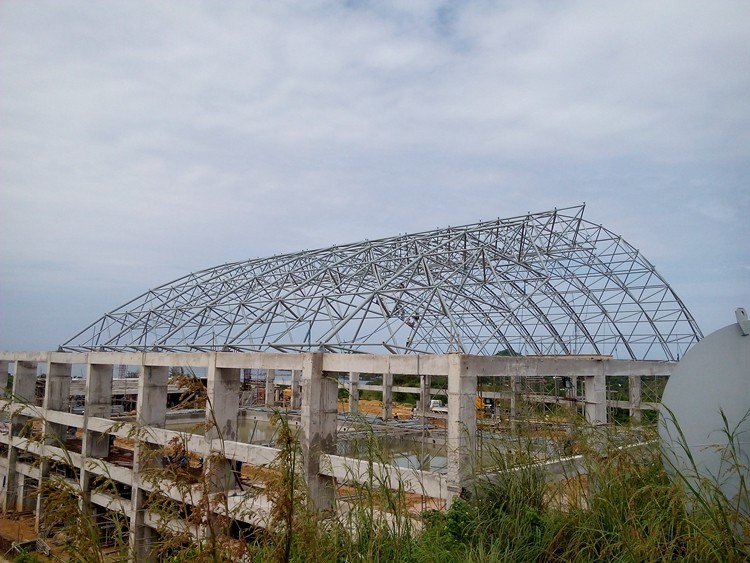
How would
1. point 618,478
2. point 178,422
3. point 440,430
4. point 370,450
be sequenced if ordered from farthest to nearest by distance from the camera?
1. point 178,422
2. point 440,430
3. point 618,478
4. point 370,450

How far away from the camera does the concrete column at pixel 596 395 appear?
51.1 ft

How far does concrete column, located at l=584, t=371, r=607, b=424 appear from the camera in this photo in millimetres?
15570

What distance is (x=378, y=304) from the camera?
19.8 m

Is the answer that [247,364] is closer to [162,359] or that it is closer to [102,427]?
[162,359]

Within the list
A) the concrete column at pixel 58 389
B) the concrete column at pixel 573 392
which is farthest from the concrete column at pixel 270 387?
the concrete column at pixel 573 392

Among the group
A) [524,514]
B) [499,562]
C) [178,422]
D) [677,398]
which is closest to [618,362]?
[677,398]

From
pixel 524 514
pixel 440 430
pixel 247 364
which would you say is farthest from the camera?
pixel 440 430

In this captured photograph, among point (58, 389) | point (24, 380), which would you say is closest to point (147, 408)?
point (58, 389)

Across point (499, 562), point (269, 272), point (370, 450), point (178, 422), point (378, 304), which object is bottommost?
point (178, 422)

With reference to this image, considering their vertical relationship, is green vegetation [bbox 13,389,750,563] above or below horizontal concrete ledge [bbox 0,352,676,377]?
below

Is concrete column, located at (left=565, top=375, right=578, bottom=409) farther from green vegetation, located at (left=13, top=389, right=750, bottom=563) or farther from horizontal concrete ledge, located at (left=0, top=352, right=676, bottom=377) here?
green vegetation, located at (left=13, top=389, right=750, bottom=563)

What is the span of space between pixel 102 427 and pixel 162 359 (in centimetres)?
377

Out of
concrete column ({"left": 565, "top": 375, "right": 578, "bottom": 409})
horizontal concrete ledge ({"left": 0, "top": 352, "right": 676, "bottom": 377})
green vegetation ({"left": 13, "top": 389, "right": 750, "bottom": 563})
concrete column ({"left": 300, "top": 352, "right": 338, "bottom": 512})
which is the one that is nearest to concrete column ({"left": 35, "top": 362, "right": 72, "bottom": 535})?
horizontal concrete ledge ({"left": 0, "top": 352, "right": 676, "bottom": 377})

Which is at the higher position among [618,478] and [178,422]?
[618,478]
